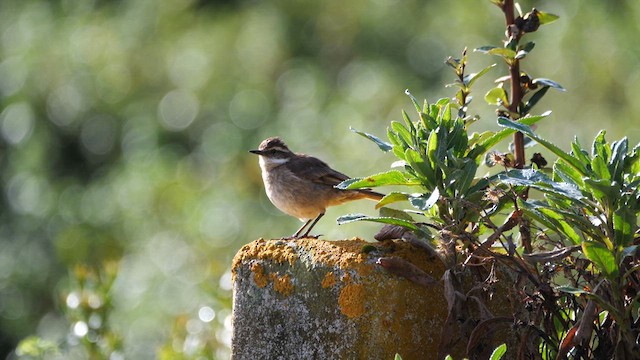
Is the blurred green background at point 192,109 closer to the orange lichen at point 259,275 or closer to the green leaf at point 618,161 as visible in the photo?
the orange lichen at point 259,275

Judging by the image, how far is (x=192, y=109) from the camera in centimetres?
1261

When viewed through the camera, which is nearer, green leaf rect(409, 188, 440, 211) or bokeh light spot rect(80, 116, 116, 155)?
green leaf rect(409, 188, 440, 211)

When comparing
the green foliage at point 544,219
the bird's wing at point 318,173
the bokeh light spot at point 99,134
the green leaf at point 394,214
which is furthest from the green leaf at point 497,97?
the bokeh light spot at point 99,134

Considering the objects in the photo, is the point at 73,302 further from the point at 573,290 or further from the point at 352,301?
the point at 573,290

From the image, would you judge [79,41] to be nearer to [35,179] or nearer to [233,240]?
[35,179]

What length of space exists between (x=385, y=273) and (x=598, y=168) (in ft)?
2.11

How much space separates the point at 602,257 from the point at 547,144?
307 mm

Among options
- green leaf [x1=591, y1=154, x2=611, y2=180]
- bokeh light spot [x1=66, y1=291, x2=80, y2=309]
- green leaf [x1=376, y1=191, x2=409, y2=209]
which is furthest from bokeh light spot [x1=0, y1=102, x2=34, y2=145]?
green leaf [x1=591, y1=154, x2=611, y2=180]

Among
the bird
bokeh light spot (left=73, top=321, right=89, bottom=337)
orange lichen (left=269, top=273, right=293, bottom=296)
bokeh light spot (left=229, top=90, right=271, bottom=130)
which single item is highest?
orange lichen (left=269, top=273, right=293, bottom=296)

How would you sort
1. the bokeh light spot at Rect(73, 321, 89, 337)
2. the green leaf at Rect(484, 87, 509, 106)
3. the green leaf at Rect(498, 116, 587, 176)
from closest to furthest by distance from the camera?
the green leaf at Rect(498, 116, 587, 176) → the green leaf at Rect(484, 87, 509, 106) → the bokeh light spot at Rect(73, 321, 89, 337)

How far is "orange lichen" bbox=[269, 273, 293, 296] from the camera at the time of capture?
3.04 metres

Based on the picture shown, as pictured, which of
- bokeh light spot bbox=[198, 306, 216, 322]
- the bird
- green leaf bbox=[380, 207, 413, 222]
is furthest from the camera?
the bird

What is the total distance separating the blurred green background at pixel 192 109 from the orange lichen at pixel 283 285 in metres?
4.95

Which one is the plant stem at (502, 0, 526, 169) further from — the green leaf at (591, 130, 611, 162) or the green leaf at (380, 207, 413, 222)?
the green leaf at (591, 130, 611, 162)
